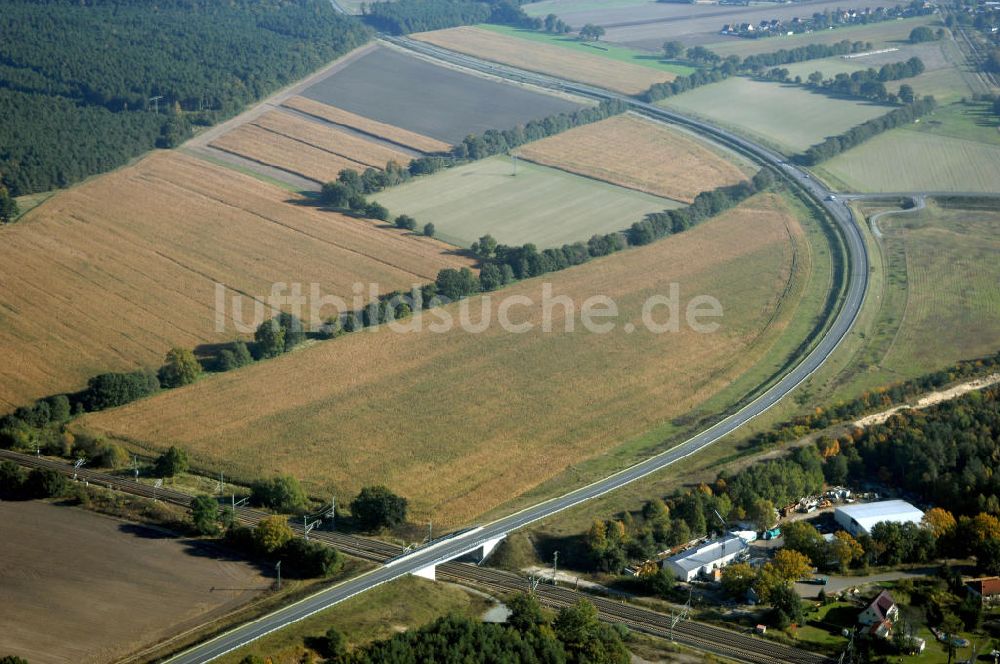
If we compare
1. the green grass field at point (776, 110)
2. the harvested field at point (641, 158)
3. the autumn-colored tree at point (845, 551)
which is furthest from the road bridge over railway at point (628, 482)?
the green grass field at point (776, 110)

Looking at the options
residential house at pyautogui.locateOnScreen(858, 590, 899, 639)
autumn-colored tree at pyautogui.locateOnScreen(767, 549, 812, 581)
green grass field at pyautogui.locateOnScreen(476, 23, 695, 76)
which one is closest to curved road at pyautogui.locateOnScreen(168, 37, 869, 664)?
autumn-colored tree at pyautogui.locateOnScreen(767, 549, 812, 581)

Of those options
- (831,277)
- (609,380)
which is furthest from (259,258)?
(831,277)

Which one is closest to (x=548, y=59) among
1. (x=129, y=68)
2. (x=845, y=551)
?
(x=129, y=68)

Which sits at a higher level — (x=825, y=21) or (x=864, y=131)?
(x=825, y=21)

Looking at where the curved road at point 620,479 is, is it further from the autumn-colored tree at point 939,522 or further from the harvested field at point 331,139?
the harvested field at point 331,139

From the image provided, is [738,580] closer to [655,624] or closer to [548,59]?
[655,624]

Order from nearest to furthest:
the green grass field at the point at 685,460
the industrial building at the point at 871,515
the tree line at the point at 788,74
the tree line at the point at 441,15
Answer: the industrial building at the point at 871,515 < the green grass field at the point at 685,460 < the tree line at the point at 788,74 < the tree line at the point at 441,15

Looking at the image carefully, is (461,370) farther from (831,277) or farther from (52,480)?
(831,277)
